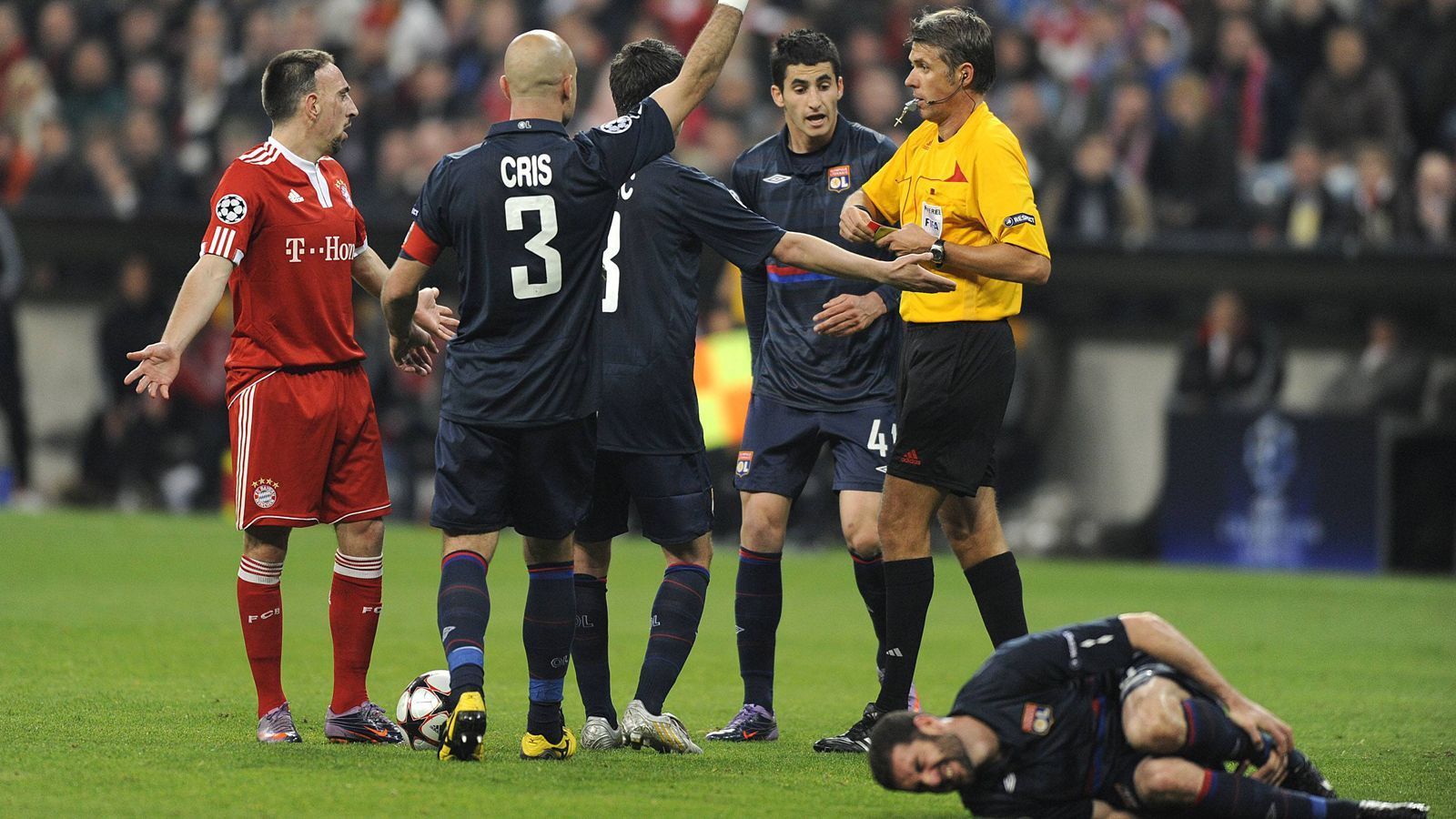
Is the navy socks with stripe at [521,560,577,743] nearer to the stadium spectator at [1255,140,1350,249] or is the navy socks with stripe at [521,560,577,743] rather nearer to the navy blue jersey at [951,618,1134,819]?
the navy blue jersey at [951,618,1134,819]

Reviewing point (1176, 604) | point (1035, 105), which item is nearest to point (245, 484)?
point (1176, 604)

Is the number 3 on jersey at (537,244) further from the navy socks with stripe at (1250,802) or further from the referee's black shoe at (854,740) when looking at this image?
the navy socks with stripe at (1250,802)

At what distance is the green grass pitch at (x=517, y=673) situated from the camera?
19.0 ft

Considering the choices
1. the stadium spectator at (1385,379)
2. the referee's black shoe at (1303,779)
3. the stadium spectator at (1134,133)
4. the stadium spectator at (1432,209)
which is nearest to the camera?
the referee's black shoe at (1303,779)

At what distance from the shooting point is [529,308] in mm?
6301

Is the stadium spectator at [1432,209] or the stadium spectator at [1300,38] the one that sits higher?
the stadium spectator at [1300,38]

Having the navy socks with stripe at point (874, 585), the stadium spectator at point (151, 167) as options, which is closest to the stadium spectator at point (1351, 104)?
the navy socks with stripe at point (874, 585)

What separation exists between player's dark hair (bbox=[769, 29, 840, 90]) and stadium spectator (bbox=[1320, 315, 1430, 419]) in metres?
8.38

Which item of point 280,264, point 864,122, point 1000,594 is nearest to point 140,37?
point 864,122

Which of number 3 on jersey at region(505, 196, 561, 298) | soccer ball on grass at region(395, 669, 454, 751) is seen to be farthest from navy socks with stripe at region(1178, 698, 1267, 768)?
soccer ball on grass at region(395, 669, 454, 751)

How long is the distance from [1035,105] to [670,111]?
33.7 ft

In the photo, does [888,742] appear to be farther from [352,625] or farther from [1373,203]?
[1373,203]

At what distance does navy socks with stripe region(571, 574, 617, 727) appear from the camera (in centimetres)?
691

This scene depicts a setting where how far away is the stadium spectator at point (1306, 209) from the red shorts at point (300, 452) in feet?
33.2
